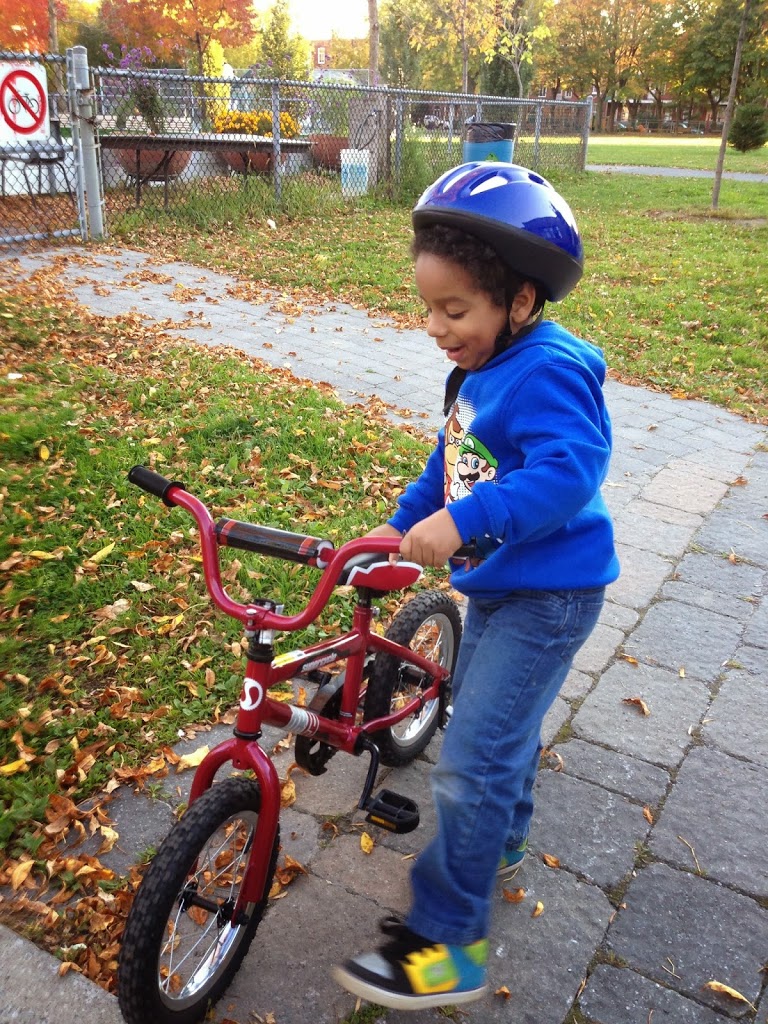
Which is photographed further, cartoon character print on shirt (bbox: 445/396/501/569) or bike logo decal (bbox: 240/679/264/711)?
cartoon character print on shirt (bbox: 445/396/501/569)

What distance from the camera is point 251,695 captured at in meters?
1.83

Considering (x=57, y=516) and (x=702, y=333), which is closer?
(x=57, y=516)

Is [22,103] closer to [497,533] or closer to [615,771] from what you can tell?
[615,771]

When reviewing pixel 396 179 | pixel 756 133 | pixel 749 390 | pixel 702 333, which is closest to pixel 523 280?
pixel 749 390

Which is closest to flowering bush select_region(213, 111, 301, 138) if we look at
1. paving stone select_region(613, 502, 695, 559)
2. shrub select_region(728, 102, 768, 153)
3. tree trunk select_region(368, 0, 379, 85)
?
tree trunk select_region(368, 0, 379, 85)

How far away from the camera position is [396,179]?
1486 cm

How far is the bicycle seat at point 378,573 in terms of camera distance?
1.89 m

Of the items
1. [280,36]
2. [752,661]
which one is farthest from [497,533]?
[280,36]

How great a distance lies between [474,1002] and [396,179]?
1453 centimetres

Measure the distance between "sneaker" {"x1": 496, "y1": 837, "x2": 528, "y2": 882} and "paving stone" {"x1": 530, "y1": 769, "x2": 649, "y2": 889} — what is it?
0.13 metres

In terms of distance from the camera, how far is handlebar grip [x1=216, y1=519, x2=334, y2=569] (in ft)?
5.92

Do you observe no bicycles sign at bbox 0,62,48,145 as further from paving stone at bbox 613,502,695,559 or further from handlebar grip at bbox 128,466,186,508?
handlebar grip at bbox 128,466,186,508

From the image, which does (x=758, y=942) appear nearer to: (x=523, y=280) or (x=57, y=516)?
(x=523, y=280)


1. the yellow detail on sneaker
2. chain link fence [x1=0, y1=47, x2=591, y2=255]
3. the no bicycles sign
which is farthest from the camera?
chain link fence [x1=0, y1=47, x2=591, y2=255]
